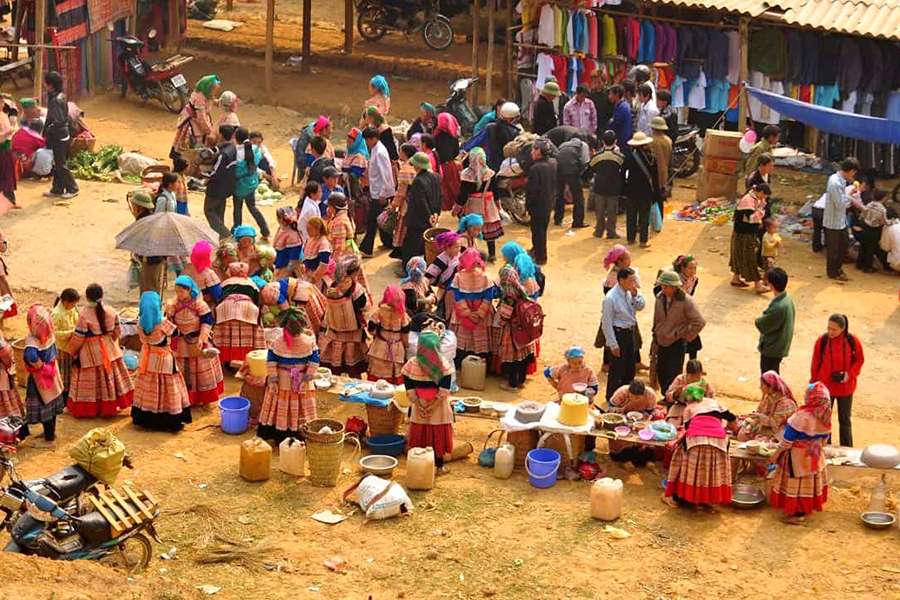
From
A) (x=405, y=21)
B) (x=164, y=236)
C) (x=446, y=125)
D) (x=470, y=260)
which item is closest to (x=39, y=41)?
(x=446, y=125)

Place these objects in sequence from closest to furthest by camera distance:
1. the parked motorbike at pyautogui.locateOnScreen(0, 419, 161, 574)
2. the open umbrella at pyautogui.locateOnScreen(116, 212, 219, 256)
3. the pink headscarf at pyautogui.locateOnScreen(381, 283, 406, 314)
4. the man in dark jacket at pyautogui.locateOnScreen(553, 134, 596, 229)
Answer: the parked motorbike at pyautogui.locateOnScreen(0, 419, 161, 574) → the pink headscarf at pyautogui.locateOnScreen(381, 283, 406, 314) → the open umbrella at pyautogui.locateOnScreen(116, 212, 219, 256) → the man in dark jacket at pyautogui.locateOnScreen(553, 134, 596, 229)

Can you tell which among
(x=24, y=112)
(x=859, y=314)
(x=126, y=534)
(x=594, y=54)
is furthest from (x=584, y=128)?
(x=126, y=534)

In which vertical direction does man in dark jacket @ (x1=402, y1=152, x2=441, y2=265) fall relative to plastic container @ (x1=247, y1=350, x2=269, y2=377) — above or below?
above

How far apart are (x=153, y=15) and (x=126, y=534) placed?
1709 centimetres

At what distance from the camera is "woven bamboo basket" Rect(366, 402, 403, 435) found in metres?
12.8

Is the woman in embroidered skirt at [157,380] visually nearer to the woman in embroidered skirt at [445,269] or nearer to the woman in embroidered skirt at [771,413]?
the woman in embroidered skirt at [445,269]

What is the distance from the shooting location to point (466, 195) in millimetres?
17172

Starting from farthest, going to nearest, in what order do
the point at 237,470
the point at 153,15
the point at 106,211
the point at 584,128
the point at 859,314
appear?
the point at 153,15 → the point at 584,128 → the point at 106,211 → the point at 859,314 → the point at 237,470

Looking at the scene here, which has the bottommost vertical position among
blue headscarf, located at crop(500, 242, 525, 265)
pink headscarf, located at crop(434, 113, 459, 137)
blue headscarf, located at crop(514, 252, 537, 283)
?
blue headscarf, located at crop(514, 252, 537, 283)

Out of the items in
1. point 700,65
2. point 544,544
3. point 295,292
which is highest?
point 700,65

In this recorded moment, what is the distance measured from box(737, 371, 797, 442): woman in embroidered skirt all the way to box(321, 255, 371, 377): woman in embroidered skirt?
3.55m

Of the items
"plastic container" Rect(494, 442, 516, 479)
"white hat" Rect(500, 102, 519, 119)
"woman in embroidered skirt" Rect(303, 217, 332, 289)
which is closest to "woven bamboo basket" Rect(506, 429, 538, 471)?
"plastic container" Rect(494, 442, 516, 479)

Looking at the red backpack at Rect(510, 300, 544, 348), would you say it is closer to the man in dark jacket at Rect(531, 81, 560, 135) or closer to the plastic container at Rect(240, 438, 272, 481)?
the plastic container at Rect(240, 438, 272, 481)

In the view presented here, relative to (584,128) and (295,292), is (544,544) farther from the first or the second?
(584,128)
